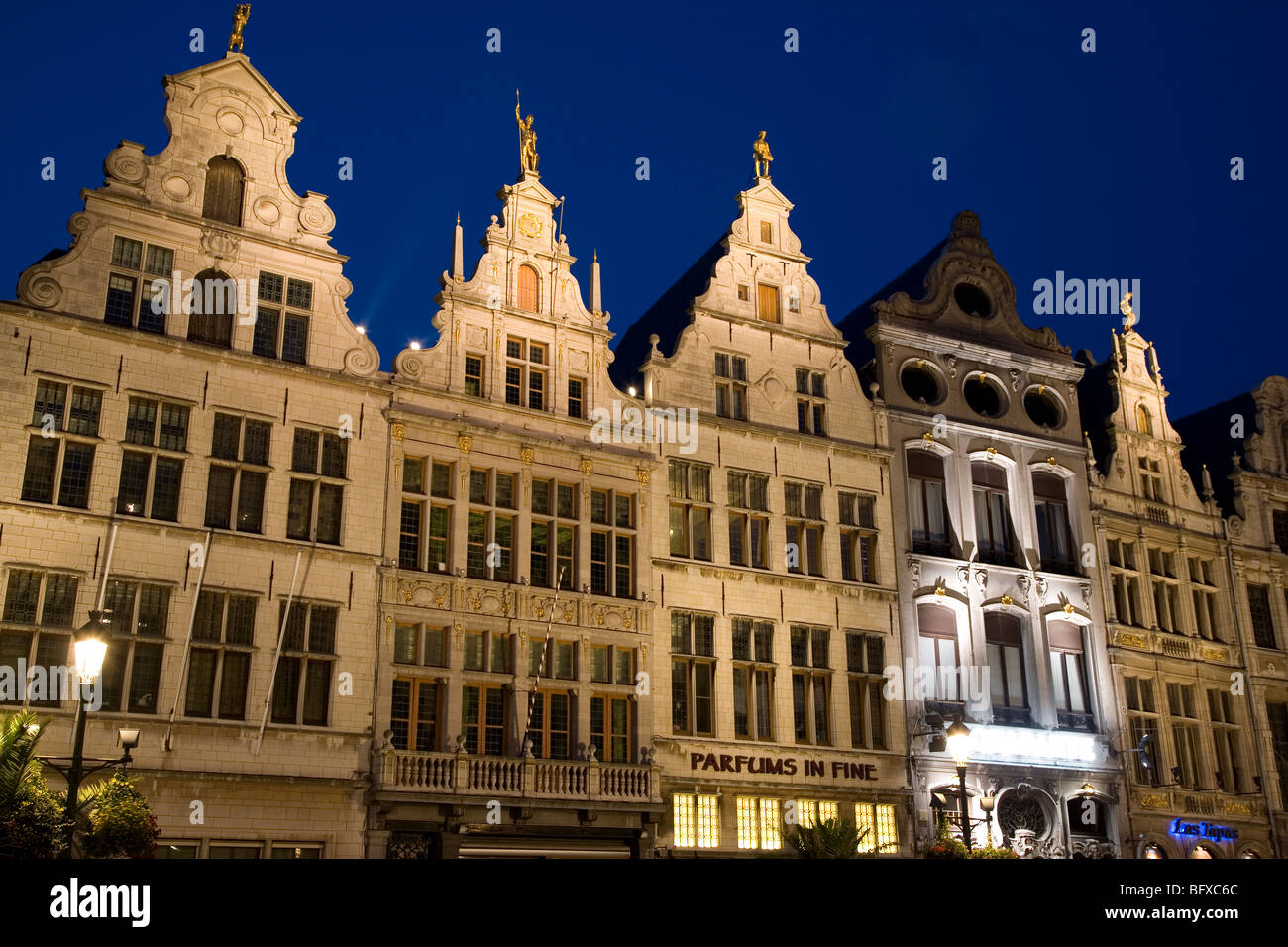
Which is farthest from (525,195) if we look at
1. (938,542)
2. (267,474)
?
(938,542)

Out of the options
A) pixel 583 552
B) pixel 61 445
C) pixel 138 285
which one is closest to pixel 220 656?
pixel 61 445

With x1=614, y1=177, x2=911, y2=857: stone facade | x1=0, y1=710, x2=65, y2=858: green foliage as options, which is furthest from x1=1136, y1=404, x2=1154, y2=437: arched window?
x1=0, y1=710, x2=65, y2=858: green foliage

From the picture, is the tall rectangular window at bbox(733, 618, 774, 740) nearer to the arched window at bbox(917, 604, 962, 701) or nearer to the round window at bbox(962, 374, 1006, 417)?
the arched window at bbox(917, 604, 962, 701)

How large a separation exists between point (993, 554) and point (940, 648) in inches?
125

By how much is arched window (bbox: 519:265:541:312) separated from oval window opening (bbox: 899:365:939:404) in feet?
33.6

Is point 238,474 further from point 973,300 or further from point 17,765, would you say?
point 973,300

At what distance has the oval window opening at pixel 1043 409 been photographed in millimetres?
34656

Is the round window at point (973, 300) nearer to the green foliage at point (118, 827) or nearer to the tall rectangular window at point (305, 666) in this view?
the tall rectangular window at point (305, 666)

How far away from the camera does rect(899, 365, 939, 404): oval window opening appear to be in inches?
1298

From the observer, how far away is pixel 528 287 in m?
27.9
